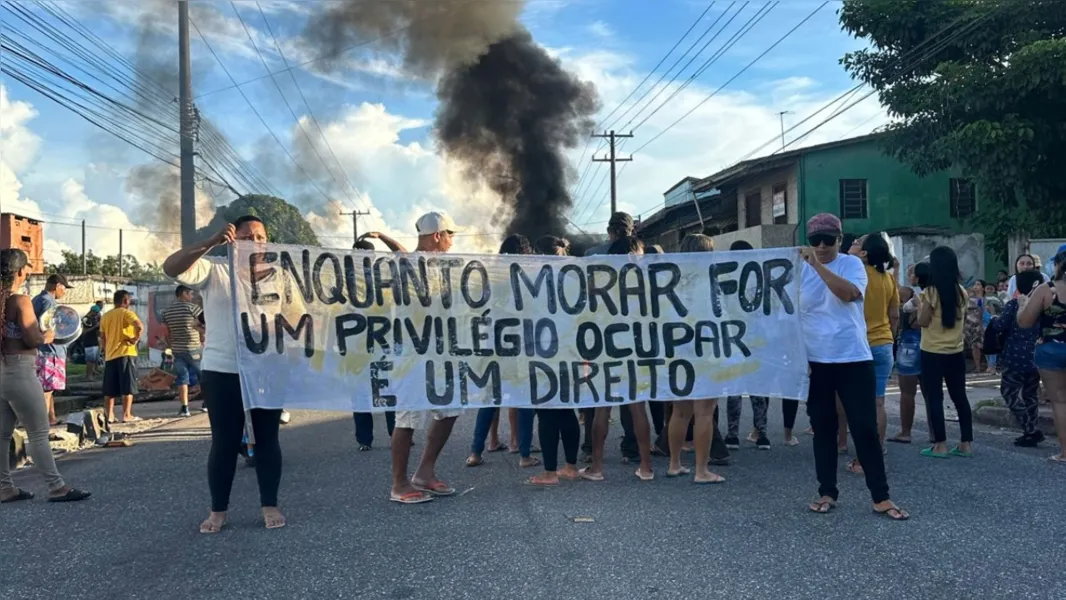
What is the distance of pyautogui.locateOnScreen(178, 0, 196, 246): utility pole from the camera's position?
53.5ft

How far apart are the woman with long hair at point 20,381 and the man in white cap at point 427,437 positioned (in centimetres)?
221

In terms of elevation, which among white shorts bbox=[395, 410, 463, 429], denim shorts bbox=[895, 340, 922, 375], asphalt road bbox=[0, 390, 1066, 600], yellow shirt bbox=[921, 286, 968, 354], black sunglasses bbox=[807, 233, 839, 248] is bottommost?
asphalt road bbox=[0, 390, 1066, 600]

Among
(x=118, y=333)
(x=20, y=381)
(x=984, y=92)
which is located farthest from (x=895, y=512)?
(x=984, y=92)

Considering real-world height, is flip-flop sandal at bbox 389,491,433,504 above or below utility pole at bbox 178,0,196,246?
below

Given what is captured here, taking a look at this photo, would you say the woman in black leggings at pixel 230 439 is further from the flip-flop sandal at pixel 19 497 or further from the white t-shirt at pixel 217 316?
the flip-flop sandal at pixel 19 497

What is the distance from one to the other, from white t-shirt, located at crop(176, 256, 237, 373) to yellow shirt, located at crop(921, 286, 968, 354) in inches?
207

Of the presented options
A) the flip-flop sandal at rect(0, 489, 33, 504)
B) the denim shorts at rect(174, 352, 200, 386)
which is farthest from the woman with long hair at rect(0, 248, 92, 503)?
the denim shorts at rect(174, 352, 200, 386)

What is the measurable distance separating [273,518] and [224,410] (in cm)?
68

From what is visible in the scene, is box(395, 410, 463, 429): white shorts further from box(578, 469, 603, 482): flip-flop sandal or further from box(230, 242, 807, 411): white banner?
box(578, 469, 603, 482): flip-flop sandal

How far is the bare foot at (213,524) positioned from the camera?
14.7ft

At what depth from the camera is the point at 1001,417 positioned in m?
8.25

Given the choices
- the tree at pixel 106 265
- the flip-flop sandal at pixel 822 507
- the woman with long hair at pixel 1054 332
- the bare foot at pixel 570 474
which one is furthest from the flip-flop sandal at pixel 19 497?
→ the tree at pixel 106 265

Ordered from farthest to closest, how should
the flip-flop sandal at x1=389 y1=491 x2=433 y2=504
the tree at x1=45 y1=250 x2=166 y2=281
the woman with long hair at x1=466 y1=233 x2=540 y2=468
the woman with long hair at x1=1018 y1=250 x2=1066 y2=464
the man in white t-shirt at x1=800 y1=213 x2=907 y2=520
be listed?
the tree at x1=45 y1=250 x2=166 y2=281, the woman with long hair at x1=466 y1=233 x2=540 y2=468, the woman with long hair at x1=1018 y1=250 x2=1066 y2=464, the flip-flop sandal at x1=389 y1=491 x2=433 y2=504, the man in white t-shirt at x1=800 y1=213 x2=907 y2=520

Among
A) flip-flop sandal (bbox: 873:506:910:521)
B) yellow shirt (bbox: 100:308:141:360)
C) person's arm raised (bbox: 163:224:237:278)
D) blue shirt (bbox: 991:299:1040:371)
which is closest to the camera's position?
person's arm raised (bbox: 163:224:237:278)
